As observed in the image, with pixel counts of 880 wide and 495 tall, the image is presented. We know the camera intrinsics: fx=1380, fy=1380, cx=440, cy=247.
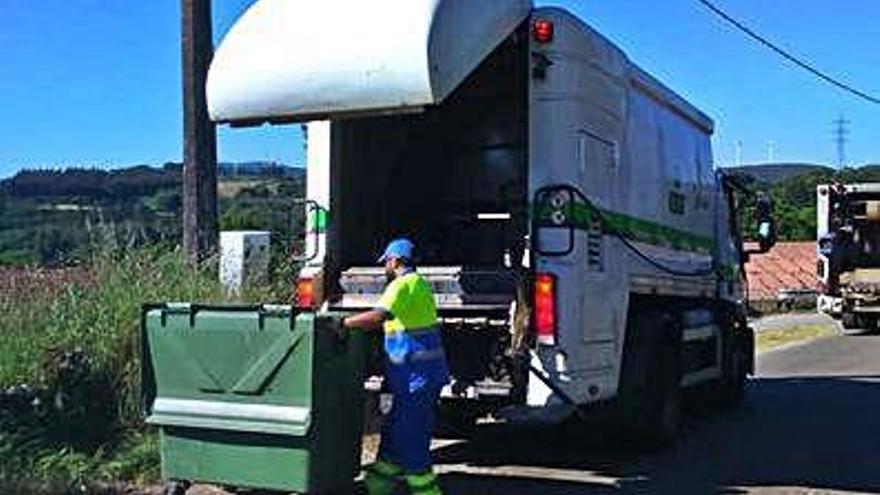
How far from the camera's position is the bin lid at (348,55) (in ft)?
27.3

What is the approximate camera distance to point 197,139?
12898mm

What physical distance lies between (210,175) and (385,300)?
5075mm

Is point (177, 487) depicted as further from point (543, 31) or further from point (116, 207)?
point (116, 207)

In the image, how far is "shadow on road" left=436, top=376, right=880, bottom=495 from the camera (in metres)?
9.88

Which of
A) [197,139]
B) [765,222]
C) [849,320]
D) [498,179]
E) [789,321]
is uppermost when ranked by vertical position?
[197,139]

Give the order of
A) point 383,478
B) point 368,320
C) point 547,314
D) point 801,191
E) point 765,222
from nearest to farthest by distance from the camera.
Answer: point 368,320 → point 383,478 → point 547,314 → point 765,222 → point 801,191

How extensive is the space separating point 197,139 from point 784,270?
43.5m

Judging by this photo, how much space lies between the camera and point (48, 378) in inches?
387

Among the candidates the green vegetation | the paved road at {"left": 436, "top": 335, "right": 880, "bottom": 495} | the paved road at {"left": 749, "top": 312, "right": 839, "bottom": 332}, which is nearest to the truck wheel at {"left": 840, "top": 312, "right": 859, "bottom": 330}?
the paved road at {"left": 749, "top": 312, "right": 839, "bottom": 332}

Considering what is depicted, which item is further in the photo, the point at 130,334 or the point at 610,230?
the point at 130,334

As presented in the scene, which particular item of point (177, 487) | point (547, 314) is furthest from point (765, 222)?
point (177, 487)

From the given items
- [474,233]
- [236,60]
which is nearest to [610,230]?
[474,233]

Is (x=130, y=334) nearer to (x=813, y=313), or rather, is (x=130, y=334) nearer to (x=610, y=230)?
(x=610, y=230)

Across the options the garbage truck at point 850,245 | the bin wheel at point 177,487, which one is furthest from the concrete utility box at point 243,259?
the garbage truck at point 850,245
